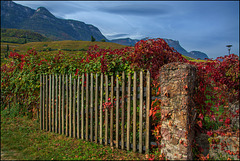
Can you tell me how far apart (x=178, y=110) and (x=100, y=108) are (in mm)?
2116

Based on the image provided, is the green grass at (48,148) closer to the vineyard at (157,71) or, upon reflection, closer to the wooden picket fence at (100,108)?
the wooden picket fence at (100,108)

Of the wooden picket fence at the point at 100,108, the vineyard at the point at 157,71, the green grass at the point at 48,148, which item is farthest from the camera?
the green grass at the point at 48,148

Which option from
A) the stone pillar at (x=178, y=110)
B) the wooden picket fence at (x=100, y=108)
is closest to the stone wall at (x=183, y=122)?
the stone pillar at (x=178, y=110)

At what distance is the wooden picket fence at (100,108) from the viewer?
3963 mm

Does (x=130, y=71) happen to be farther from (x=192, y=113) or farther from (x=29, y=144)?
(x=29, y=144)

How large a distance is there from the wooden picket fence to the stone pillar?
46 cm

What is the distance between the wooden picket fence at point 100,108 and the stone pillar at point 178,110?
458 mm

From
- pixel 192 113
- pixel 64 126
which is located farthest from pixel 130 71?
pixel 64 126

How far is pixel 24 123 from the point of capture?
679 centimetres

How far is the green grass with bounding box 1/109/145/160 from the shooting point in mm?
4082

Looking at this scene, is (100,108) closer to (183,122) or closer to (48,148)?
(48,148)

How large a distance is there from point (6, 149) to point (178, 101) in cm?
472

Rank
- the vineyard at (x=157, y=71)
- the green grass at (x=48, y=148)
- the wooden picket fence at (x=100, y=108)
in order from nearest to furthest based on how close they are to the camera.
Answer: the vineyard at (x=157, y=71), the wooden picket fence at (x=100, y=108), the green grass at (x=48, y=148)

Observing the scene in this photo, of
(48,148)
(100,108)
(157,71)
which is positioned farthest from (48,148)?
(157,71)
